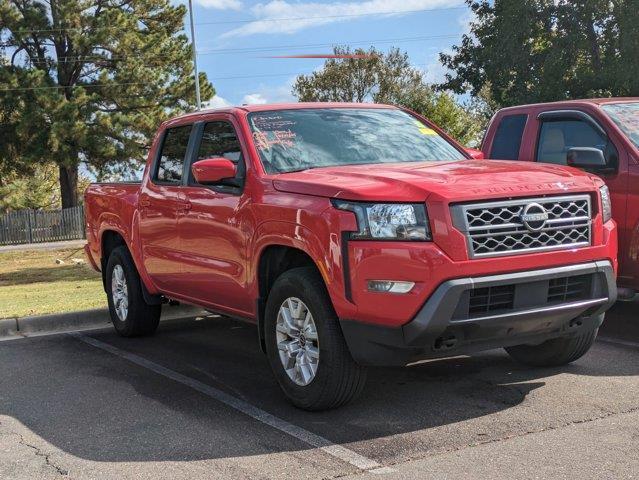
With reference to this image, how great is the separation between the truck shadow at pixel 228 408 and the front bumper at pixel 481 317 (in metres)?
0.47

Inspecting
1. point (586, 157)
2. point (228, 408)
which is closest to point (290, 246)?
point (228, 408)

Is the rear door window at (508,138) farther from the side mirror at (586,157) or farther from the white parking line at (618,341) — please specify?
the white parking line at (618,341)

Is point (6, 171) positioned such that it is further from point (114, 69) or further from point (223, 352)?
point (223, 352)

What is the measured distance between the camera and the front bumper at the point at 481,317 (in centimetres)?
444

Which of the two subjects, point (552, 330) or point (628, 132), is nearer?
point (552, 330)

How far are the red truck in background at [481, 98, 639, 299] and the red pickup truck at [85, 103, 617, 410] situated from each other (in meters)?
1.23

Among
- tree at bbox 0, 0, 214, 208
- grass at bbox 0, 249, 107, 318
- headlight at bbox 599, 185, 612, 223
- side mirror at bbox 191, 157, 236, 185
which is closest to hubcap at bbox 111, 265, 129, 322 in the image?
grass at bbox 0, 249, 107, 318

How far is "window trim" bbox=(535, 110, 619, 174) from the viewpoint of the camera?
22.7 ft

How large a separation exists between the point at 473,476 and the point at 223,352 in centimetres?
353

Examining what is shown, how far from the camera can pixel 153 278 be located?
7.23 metres

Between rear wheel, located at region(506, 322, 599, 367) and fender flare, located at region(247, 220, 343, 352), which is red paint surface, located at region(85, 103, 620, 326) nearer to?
fender flare, located at region(247, 220, 343, 352)

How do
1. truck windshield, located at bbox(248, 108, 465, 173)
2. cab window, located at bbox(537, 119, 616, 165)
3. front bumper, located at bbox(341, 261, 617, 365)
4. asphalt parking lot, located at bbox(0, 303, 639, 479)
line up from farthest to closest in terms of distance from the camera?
cab window, located at bbox(537, 119, 616, 165), truck windshield, located at bbox(248, 108, 465, 173), front bumper, located at bbox(341, 261, 617, 365), asphalt parking lot, located at bbox(0, 303, 639, 479)

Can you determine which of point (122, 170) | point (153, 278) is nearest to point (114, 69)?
point (122, 170)

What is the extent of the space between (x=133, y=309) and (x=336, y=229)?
3.68 m
